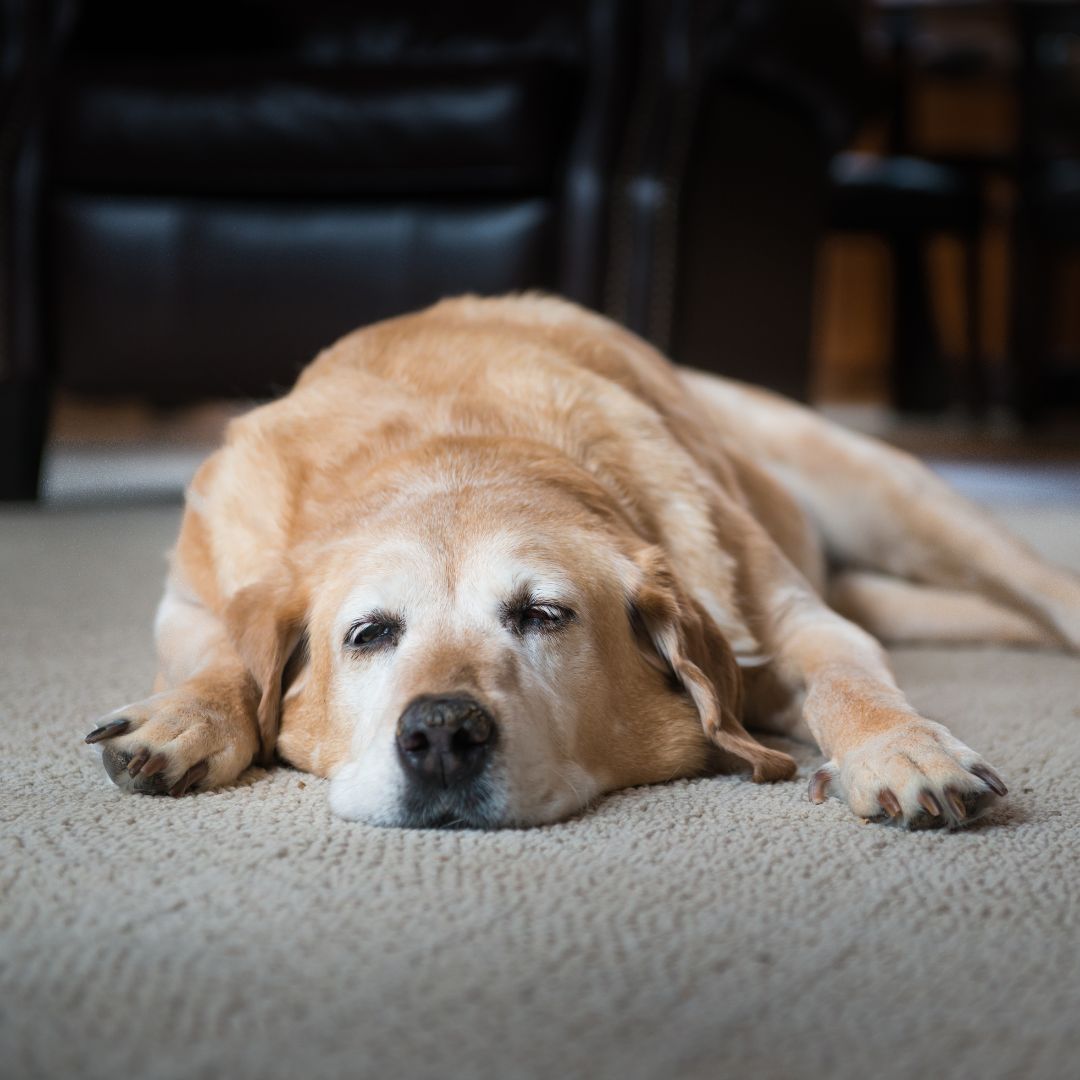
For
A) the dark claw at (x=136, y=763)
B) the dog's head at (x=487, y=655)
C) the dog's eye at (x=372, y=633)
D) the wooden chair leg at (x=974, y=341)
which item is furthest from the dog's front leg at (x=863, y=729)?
the wooden chair leg at (x=974, y=341)

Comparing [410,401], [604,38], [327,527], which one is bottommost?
[327,527]

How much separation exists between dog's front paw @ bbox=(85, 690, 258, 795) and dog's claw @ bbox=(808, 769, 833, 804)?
2.08 ft

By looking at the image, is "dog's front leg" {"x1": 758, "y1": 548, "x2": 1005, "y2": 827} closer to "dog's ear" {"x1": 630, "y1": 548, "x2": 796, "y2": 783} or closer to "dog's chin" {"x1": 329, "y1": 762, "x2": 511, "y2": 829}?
"dog's ear" {"x1": 630, "y1": 548, "x2": 796, "y2": 783}

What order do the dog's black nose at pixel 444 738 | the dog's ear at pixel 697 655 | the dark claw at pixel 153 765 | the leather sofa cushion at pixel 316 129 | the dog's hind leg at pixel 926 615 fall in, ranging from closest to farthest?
the dog's black nose at pixel 444 738, the dark claw at pixel 153 765, the dog's ear at pixel 697 655, the dog's hind leg at pixel 926 615, the leather sofa cushion at pixel 316 129

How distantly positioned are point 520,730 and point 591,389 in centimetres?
69

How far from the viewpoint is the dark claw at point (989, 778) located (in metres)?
1.26

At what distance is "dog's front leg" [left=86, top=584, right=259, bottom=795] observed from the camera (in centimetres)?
136

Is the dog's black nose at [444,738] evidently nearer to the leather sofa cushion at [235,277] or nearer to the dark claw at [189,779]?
the dark claw at [189,779]

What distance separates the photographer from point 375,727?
1.35 metres

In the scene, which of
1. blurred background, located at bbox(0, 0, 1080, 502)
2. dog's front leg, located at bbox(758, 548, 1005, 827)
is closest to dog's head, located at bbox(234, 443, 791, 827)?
dog's front leg, located at bbox(758, 548, 1005, 827)

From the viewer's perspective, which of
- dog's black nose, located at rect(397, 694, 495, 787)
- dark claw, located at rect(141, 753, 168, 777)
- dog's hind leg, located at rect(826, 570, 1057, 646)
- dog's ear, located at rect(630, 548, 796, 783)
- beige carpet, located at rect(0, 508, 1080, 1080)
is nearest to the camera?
beige carpet, located at rect(0, 508, 1080, 1080)

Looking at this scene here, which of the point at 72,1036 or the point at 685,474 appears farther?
the point at 685,474

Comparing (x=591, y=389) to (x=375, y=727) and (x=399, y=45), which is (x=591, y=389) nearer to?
(x=375, y=727)

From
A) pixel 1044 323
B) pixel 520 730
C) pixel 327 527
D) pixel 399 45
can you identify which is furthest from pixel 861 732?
pixel 1044 323
